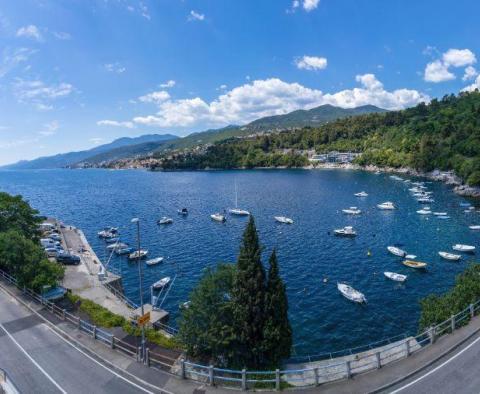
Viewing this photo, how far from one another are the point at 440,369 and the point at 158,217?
90.2m

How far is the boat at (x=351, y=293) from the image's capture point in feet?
139

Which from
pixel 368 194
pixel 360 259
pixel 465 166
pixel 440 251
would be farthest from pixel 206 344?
pixel 465 166

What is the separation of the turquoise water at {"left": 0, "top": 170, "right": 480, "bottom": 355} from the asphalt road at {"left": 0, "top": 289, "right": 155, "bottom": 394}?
56.0ft

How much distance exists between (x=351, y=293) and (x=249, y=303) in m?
25.2

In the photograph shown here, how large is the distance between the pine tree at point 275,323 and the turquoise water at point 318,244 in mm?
11500

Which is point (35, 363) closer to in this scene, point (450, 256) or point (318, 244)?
point (318, 244)

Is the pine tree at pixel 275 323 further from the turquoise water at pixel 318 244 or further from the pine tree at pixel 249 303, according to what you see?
the turquoise water at pixel 318 244

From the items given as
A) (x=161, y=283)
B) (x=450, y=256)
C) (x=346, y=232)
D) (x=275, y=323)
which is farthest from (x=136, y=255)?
(x=450, y=256)

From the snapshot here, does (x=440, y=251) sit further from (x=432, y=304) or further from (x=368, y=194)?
(x=368, y=194)

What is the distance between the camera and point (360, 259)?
58.2 meters

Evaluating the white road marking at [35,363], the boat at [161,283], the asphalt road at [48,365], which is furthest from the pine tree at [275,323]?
the boat at [161,283]

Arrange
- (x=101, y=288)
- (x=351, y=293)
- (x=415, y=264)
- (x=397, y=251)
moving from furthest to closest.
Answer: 1. (x=397, y=251)
2. (x=415, y=264)
3. (x=351, y=293)
4. (x=101, y=288)

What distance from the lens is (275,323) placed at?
2359 centimetres

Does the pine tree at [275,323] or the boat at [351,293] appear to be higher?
the pine tree at [275,323]
